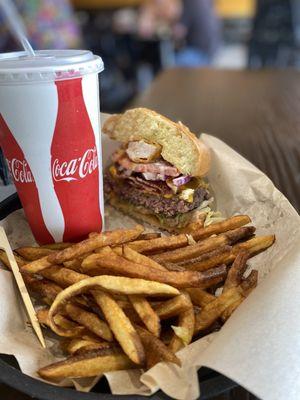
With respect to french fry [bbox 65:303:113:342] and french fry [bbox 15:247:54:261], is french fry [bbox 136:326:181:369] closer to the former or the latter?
french fry [bbox 65:303:113:342]

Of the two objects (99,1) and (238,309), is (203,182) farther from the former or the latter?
(99,1)

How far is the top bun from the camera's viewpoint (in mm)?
1565

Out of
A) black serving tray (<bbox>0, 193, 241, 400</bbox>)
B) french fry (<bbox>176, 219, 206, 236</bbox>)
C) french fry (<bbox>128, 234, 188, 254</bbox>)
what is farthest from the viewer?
french fry (<bbox>176, 219, 206, 236</bbox>)

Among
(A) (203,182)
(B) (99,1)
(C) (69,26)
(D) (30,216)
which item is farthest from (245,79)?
(B) (99,1)

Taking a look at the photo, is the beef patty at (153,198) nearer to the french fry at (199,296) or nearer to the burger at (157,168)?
the burger at (157,168)

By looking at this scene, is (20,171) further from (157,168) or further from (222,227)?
(222,227)

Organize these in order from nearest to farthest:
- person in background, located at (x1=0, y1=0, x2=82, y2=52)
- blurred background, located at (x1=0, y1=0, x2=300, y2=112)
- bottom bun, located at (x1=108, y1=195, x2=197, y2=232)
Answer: bottom bun, located at (x1=108, y1=195, x2=197, y2=232) → person in background, located at (x1=0, y1=0, x2=82, y2=52) → blurred background, located at (x1=0, y1=0, x2=300, y2=112)

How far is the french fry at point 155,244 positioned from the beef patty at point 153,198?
0.37 meters

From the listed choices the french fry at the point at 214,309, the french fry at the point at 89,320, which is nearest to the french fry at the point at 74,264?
the french fry at the point at 89,320

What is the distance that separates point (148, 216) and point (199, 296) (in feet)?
2.05

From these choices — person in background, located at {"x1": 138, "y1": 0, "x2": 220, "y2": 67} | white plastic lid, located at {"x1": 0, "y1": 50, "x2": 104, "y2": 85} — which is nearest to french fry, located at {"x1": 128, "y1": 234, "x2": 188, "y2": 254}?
white plastic lid, located at {"x1": 0, "y1": 50, "x2": 104, "y2": 85}

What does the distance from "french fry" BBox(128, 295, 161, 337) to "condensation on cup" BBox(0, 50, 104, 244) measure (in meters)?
0.44

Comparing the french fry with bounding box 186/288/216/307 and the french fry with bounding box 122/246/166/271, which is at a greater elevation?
the french fry with bounding box 122/246/166/271

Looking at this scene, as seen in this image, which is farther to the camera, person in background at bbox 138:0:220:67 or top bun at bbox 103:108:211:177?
person in background at bbox 138:0:220:67
